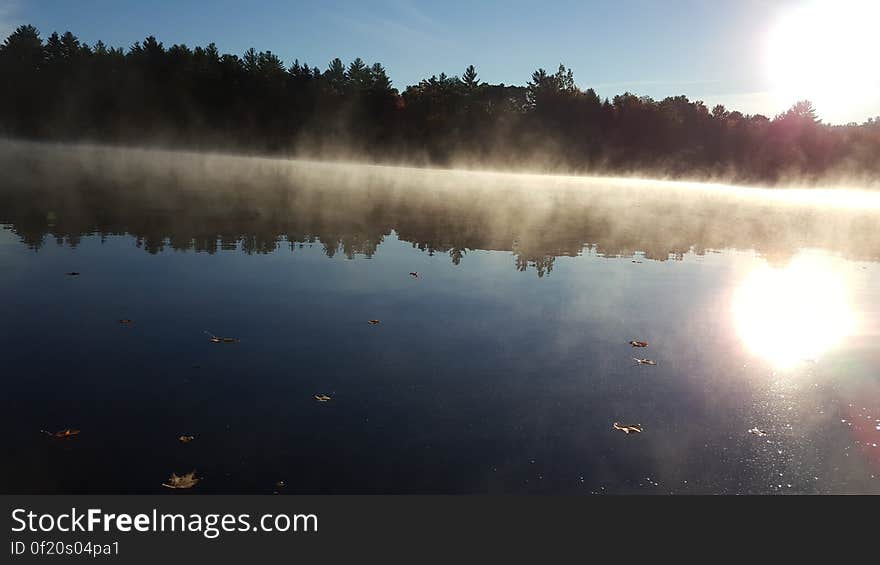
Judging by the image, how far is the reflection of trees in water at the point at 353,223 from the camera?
19625mm

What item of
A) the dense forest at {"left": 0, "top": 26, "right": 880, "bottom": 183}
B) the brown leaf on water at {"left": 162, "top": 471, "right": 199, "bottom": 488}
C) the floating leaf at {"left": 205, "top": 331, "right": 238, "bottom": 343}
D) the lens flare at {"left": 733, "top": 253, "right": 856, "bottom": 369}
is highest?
the dense forest at {"left": 0, "top": 26, "right": 880, "bottom": 183}

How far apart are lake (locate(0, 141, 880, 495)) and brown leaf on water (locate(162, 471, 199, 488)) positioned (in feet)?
0.37

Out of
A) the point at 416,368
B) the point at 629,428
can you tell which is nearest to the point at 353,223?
the point at 416,368

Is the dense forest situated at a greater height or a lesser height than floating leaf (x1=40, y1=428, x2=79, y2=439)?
greater

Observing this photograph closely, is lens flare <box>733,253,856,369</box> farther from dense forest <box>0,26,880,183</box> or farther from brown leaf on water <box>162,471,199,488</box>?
dense forest <box>0,26,880,183</box>

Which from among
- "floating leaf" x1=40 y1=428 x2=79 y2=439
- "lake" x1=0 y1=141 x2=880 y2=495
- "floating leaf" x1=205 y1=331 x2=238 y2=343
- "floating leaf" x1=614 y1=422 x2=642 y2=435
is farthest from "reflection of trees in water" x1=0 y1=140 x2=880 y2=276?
"floating leaf" x1=40 y1=428 x2=79 y2=439

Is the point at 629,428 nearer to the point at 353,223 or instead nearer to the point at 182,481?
the point at 182,481

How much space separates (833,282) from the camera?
18531mm

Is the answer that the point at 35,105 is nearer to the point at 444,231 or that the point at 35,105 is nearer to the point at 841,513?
the point at 444,231

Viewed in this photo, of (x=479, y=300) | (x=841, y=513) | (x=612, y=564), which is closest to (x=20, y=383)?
(x=612, y=564)

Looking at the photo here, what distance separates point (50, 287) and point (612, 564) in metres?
12.8

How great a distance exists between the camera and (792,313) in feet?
46.1

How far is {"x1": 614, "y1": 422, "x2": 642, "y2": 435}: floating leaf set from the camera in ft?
24.2

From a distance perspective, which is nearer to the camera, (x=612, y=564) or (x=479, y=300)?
(x=612, y=564)
